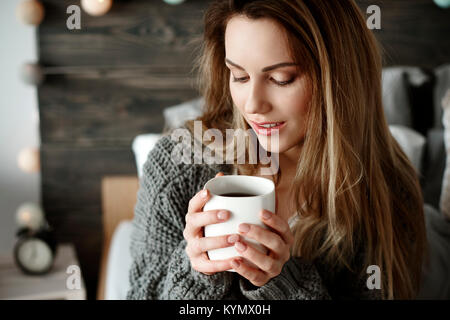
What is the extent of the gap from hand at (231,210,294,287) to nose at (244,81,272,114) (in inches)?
5.3

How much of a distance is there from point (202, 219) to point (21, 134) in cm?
107

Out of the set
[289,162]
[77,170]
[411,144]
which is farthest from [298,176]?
[77,170]

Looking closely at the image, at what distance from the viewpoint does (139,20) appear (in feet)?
4.25

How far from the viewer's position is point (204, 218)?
1.50 feet

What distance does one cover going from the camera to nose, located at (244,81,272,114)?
1.74 feet

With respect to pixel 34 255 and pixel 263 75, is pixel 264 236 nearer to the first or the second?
pixel 263 75

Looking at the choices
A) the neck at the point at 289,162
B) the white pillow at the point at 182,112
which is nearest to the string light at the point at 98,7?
the white pillow at the point at 182,112

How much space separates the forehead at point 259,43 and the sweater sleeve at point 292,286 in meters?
0.29

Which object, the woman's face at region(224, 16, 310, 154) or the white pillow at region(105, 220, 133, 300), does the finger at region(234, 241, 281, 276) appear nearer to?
the woman's face at region(224, 16, 310, 154)

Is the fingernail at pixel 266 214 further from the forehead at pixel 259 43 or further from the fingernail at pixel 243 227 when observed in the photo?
the forehead at pixel 259 43

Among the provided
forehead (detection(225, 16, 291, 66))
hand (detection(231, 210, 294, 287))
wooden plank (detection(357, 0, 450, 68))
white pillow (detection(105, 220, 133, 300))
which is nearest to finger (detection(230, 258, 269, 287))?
hand (detection(231, 210, 294, 287))

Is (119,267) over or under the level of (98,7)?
under

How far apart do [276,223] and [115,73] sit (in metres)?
0.99
